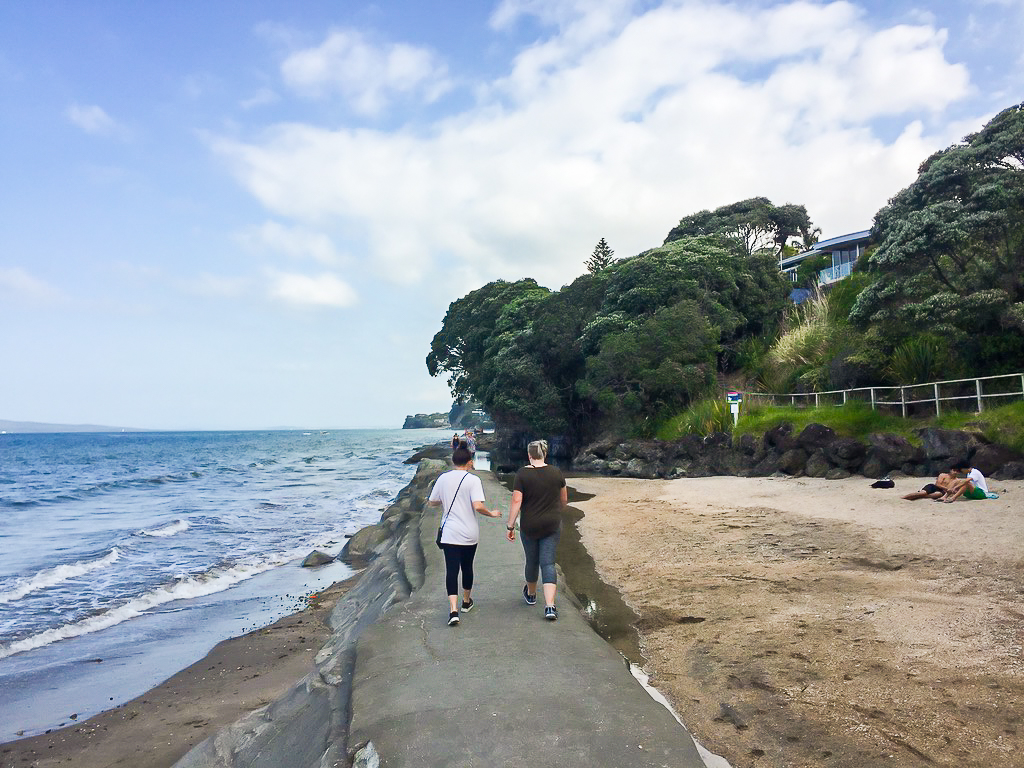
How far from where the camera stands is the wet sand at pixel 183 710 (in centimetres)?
577

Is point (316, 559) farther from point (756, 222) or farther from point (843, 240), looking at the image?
point (756, 222)

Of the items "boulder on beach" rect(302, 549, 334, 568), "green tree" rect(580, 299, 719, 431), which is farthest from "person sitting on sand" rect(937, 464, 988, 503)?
"green tree" rect(580, 299, 719, 431)

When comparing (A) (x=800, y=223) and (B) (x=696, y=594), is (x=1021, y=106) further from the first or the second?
(A) (x=800, y=223)

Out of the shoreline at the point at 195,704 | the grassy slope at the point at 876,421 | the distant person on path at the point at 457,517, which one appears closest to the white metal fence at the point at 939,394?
the grassy slope at the point at 876,421

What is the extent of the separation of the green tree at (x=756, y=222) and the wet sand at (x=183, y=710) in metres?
52.2

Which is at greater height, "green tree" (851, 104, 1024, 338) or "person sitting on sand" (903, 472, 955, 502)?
"green tree" (851, 104, 1024, 338)

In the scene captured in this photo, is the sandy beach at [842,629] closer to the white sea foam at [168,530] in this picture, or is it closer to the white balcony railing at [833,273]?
the white sea foam at [168,530]

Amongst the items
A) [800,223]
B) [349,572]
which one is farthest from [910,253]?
[800,223]

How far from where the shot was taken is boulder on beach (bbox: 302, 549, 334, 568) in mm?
14395

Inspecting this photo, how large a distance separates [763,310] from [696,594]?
30978mm

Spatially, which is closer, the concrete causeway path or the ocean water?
the concrete causeway path

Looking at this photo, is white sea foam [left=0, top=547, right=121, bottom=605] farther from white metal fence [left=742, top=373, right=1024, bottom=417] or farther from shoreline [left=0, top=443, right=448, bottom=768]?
white metal fence [left=742, top=373, right=1024, bottom=417]

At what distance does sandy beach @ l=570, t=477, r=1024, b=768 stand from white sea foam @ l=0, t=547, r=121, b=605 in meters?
10.1

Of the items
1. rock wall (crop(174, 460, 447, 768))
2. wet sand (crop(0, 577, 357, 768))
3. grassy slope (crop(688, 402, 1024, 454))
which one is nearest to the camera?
rock wall (crop(174, 460, 447, 768))
